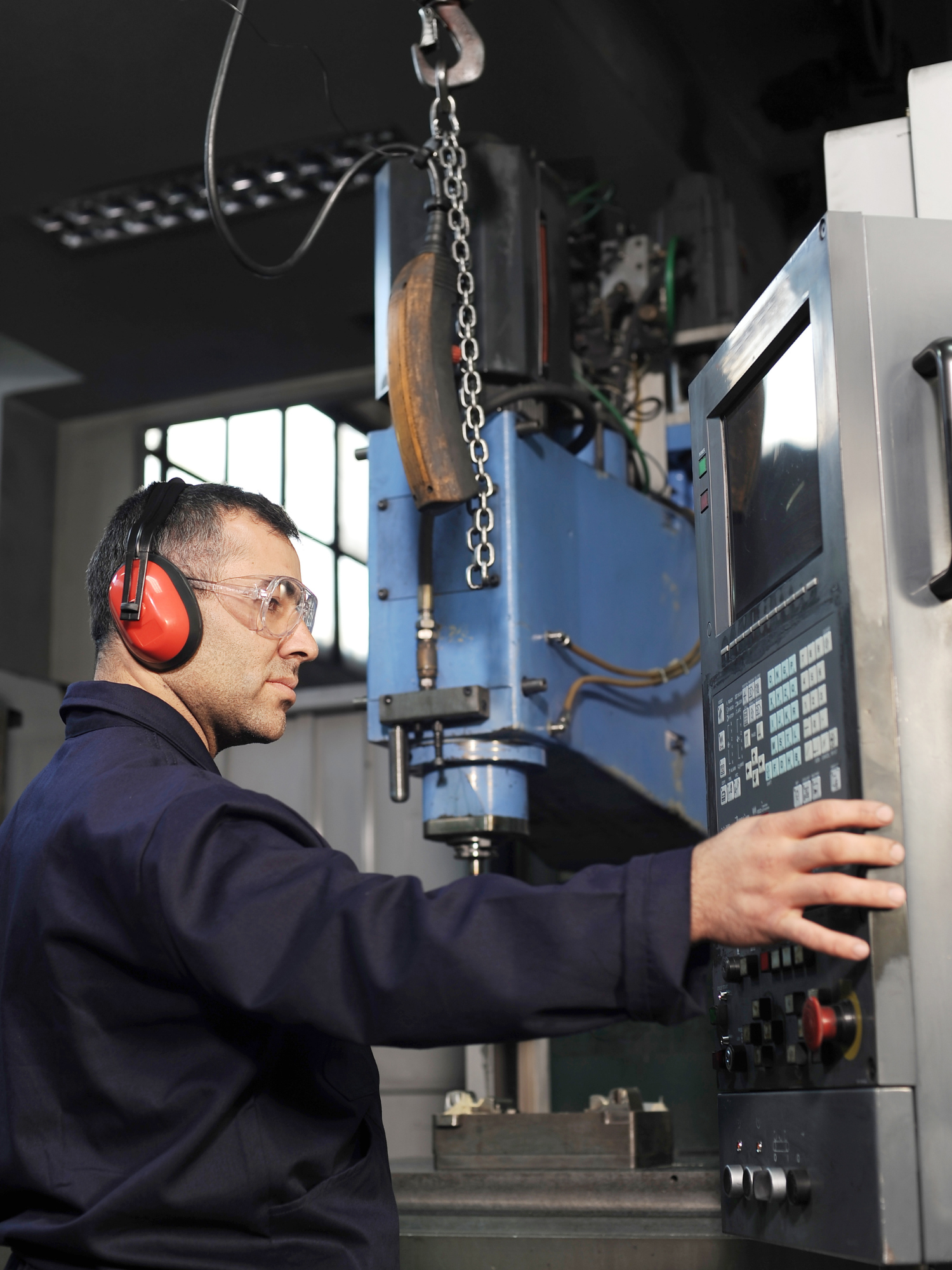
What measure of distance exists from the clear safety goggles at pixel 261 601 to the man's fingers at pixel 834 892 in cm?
69

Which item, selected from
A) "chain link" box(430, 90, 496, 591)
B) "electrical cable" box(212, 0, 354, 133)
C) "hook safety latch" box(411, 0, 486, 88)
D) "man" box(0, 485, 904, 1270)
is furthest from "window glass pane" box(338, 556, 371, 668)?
"man" box(0, 485, 904, 1270)

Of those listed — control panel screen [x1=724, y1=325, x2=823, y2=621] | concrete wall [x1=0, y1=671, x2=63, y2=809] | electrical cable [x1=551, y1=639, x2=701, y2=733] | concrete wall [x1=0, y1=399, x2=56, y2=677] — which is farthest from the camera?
concrete wall [x1=0, y1=399, x2=56, y2=677]

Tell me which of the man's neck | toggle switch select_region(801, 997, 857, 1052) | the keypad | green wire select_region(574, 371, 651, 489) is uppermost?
green wire select_region(574, 371, 651, 489)

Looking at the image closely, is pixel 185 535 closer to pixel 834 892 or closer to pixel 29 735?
pixel 834 892

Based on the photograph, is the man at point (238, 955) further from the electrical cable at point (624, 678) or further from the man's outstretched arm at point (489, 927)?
the electrical cable at point (624, 678)

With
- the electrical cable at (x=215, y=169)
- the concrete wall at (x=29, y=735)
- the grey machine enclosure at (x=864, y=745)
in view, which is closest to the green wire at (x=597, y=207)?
the electrical cable at (x=215, y=169)

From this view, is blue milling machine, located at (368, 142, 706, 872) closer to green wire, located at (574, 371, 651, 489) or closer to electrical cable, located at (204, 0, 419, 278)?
green wire, located at (574, 371, 651, 489)

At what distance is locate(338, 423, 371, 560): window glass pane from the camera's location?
5262 millimetres

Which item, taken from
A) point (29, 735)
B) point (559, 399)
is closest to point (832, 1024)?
point (559, 399)

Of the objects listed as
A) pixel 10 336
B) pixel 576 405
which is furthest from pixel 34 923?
pixel 10 336

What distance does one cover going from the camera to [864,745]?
965 mm

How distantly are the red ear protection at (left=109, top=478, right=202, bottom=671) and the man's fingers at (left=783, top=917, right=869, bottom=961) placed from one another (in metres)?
0.69

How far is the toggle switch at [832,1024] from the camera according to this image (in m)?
0.97

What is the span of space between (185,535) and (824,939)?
0.81m
